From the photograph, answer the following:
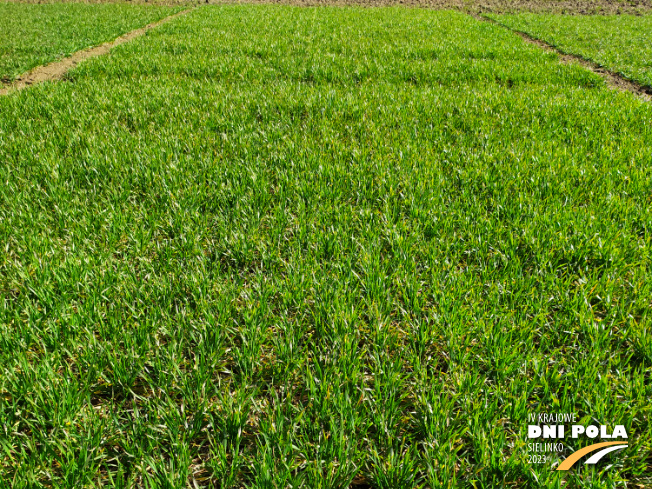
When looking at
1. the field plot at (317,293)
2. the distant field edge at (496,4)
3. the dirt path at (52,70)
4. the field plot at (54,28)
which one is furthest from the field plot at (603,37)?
the field plot at (54,28)

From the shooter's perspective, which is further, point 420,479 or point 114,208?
point 114,208

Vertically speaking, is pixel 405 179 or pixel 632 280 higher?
pixel 405 179

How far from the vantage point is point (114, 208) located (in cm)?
325

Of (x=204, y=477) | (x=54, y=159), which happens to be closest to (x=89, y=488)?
(x=204, y=477)

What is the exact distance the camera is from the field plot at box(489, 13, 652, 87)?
915 cm

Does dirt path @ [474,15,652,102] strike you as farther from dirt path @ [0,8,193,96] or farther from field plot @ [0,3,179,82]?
field plot @ [0,3,179,82]

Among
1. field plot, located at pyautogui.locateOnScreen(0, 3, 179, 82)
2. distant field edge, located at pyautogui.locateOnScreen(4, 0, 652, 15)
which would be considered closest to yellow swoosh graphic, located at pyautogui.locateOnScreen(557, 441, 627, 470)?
field plot, located at pyautogui.locateOnScreen(0, 3, 179, 82)

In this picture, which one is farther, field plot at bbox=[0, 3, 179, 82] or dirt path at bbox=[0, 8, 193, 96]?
field plot at bbox=[0, 3, 179, 82]

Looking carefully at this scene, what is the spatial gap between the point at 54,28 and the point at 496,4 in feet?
68.6

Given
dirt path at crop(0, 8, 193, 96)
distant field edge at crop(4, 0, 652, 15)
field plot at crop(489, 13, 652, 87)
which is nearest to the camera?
dirt path at crop(0, 8, 193, 96)

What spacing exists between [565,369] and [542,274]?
77 centimetres

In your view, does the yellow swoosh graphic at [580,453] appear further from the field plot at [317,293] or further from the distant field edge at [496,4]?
the distant field edge at [496,4]

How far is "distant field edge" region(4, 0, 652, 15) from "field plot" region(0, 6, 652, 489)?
59.2 feet

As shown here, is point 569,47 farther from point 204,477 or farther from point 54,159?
point 204,477
